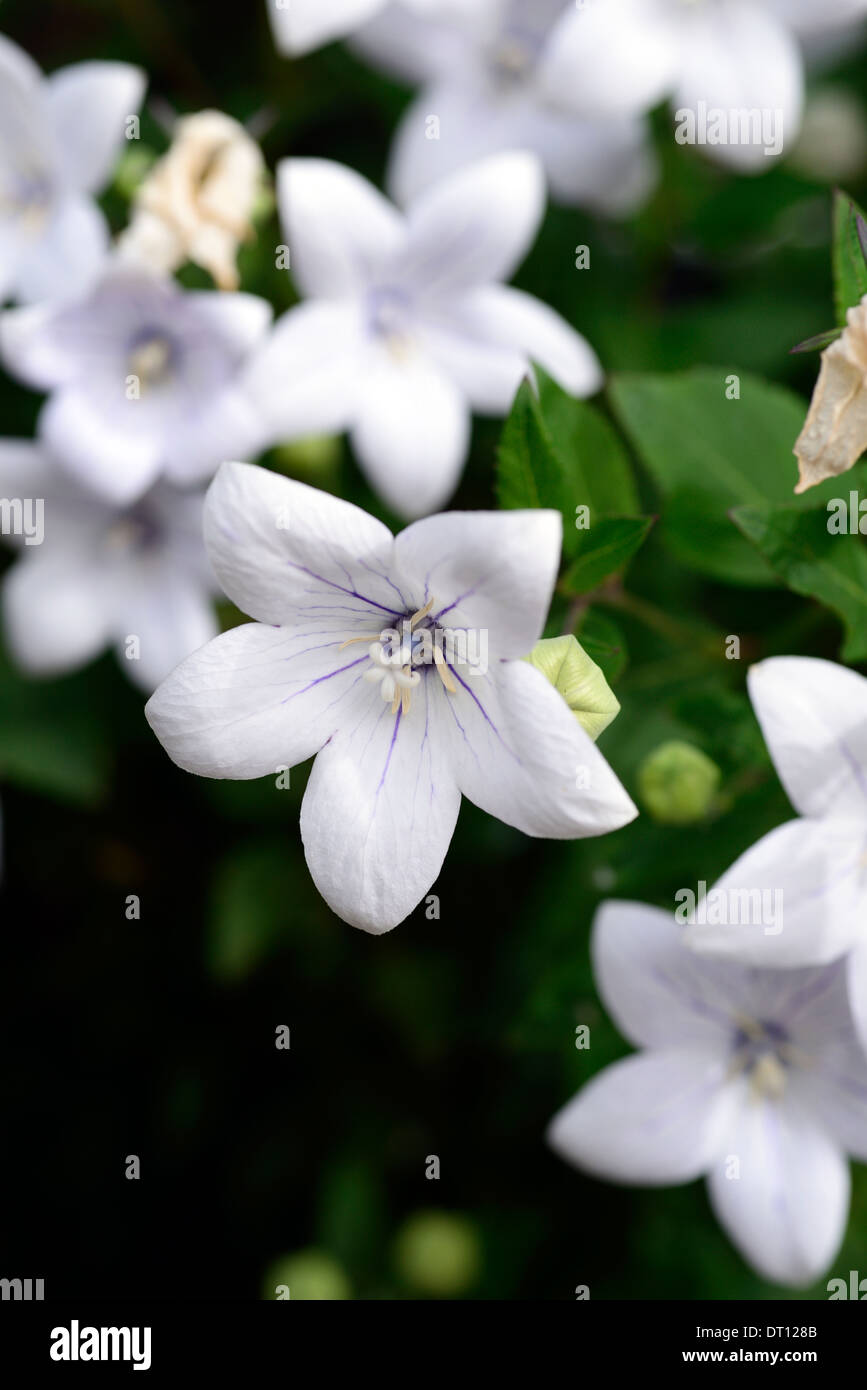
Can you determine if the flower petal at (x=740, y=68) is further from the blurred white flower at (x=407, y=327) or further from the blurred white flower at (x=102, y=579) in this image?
the blurred white flower at (x=102, y=579)

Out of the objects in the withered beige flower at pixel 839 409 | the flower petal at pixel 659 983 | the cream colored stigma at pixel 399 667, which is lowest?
the flower petal at pixel 659 983

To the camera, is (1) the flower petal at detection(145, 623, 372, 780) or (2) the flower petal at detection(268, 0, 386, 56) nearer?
(1) the flower petal at detection(145, 623, 372, 780)

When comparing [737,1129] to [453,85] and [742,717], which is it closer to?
[742,717]

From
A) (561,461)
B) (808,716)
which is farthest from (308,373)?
(808,716)

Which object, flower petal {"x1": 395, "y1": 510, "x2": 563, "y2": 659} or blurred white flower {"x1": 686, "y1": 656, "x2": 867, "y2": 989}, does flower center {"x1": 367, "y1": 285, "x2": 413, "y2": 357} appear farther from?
blurred white flower {"x1": 686, "y1": 656, "x2": 867, "y2": 989}

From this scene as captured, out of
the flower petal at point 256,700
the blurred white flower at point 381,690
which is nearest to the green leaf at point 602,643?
the blurred white flower at point 381,690

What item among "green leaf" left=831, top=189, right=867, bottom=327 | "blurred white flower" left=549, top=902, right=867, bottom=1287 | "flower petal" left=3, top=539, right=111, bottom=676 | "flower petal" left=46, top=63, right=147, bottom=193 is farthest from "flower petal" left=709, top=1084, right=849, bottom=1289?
"flower petal" left=46, top=63, right=147, bottom=193

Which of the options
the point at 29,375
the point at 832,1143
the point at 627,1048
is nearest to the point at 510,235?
the point at 29,375
